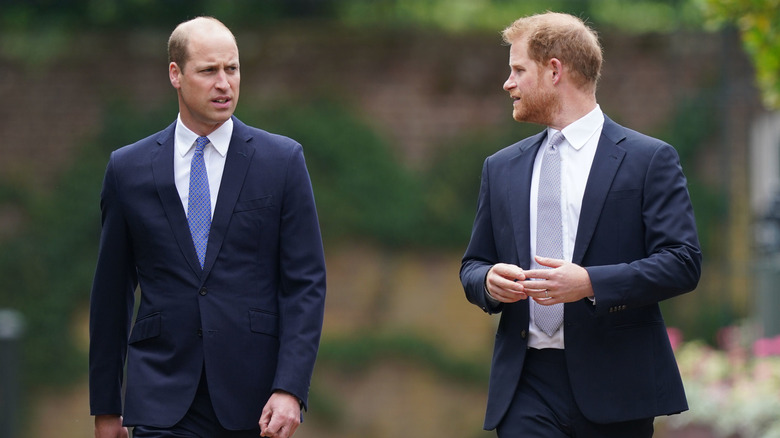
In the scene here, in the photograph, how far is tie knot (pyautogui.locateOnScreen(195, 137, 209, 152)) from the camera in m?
4.26

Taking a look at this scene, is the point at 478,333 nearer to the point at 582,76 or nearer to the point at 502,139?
the point at 502,139

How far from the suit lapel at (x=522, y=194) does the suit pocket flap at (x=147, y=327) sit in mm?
1217

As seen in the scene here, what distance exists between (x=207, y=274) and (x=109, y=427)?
660mm

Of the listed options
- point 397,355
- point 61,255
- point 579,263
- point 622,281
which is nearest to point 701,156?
point 397,355

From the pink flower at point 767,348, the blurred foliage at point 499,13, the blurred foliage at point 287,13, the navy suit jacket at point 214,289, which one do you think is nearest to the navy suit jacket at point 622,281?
the navy suit jacket at point 214,289

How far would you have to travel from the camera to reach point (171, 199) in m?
4.18

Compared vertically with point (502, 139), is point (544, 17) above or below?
above

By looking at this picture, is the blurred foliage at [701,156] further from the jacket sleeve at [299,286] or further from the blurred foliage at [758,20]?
the jacket sleeve at [299,286]

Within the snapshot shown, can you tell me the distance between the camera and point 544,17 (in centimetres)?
415

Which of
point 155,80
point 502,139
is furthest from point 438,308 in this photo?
point 155,80

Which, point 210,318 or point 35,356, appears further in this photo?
point 35,356

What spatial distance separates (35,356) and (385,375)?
10.6 feet

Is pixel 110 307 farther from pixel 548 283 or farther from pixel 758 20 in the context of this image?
pixel 758 20

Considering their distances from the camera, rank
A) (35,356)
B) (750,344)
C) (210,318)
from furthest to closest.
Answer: (35,356) → (750,344) → (210,318)
